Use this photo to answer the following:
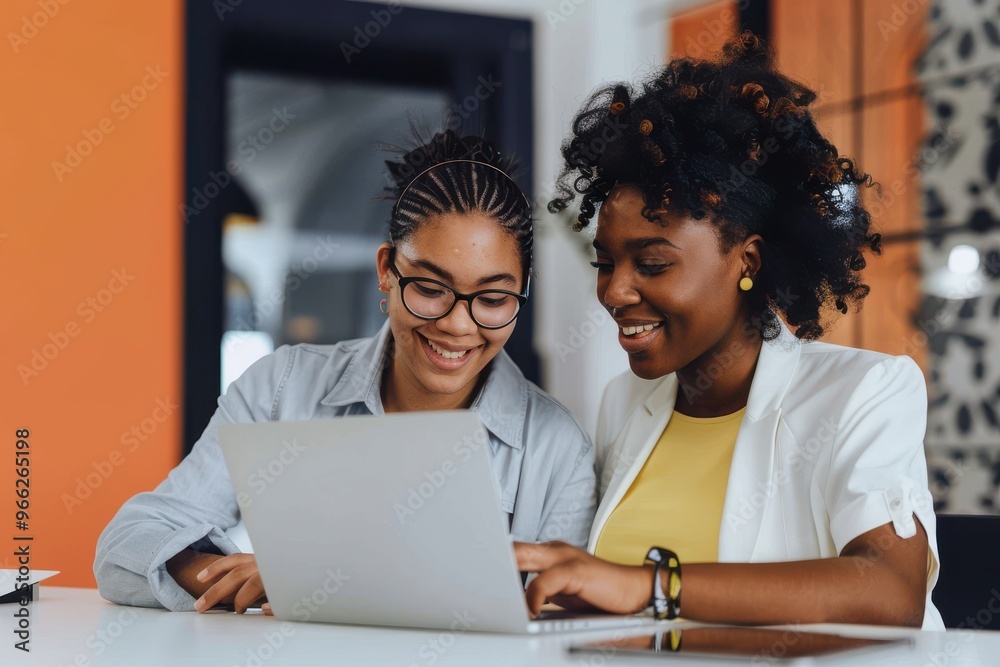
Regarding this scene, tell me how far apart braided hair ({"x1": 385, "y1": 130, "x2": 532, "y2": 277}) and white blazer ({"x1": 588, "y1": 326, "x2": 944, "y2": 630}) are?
1.60 feet

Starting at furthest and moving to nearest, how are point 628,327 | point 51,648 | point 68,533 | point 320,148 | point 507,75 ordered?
point 320,148 < point 507,75 < point 68,533 < point 628,327 < point 51,648

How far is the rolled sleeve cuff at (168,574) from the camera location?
4.97 ft

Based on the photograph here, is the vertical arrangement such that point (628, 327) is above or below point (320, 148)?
below

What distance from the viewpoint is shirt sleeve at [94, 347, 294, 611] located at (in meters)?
1.54

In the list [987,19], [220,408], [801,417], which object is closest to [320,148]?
[987,19]

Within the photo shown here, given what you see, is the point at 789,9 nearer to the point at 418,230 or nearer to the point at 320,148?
the point at 418,230

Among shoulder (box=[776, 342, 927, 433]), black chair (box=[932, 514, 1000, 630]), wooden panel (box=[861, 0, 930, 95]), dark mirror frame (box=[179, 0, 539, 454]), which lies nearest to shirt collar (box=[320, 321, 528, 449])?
shoulder (box=[776, 342, 927, 433])

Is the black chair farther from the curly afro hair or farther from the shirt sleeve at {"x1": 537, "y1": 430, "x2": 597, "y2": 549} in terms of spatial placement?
the shirt sleeve at {"x1": 537, "y1": 430, "x2": 597, "y2": 549}

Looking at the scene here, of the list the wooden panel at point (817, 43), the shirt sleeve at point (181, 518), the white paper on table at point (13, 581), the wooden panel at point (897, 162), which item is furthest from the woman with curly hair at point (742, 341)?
the wooden panel at point (817, 43)

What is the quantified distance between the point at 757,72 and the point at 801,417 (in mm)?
616

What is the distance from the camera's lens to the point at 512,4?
3980mm

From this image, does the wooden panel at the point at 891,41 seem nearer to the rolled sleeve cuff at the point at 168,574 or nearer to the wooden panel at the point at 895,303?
the wooden panel at the point at 895,303

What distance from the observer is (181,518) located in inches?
66.6

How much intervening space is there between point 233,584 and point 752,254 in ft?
3.22
